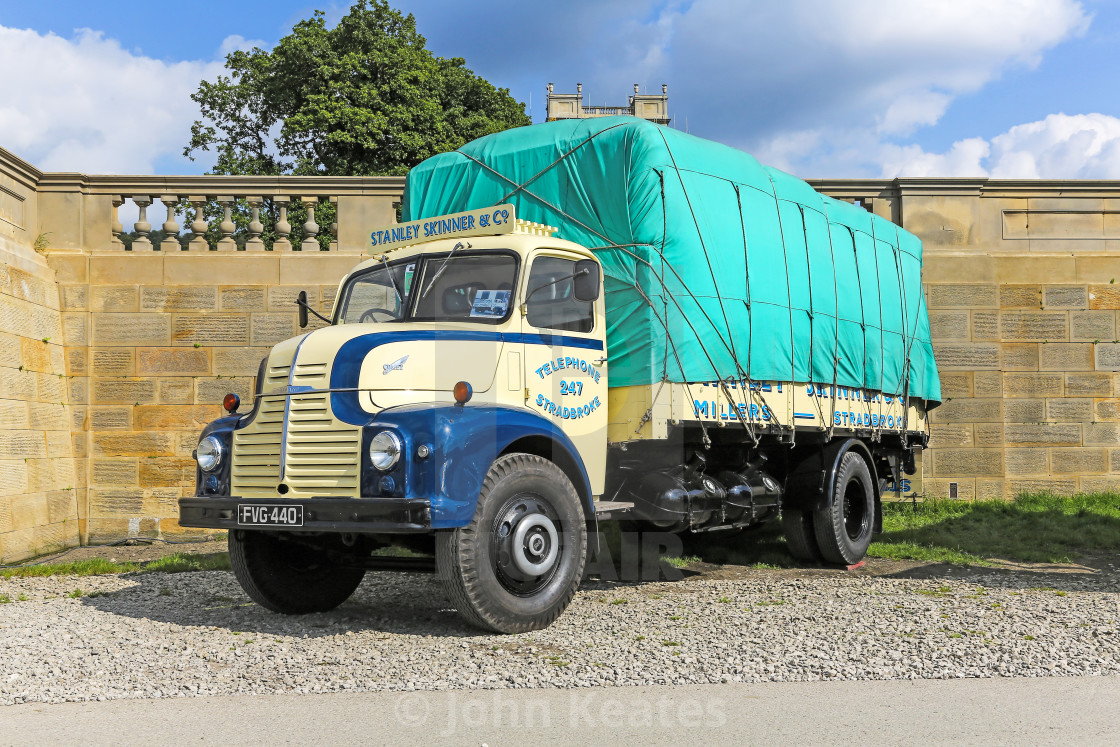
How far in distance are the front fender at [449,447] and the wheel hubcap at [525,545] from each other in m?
0.38

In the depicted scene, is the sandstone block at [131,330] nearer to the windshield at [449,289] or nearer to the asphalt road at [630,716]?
the windshield at [449,289]

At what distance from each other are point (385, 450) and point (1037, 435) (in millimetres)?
11350

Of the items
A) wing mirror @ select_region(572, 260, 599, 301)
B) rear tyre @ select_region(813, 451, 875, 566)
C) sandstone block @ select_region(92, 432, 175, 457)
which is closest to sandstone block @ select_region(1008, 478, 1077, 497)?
rear tyre @ select_region(813, 451, 875, 566)

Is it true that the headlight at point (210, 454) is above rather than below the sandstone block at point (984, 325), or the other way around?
below

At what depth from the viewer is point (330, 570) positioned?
744 cm

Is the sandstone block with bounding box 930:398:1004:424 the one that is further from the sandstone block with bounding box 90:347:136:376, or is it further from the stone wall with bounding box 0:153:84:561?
the stone wall with bounding box 0:153:84:561

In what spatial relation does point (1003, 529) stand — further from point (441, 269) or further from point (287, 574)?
point (287, 574)

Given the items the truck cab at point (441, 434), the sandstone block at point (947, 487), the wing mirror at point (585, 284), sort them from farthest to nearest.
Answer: the sandstone block at point (947, 487) → the wing mirror at point (585, 284) → the truck cab at point (441, 434)

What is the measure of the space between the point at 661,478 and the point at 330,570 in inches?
106

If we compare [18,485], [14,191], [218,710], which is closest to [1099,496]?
[218,710]

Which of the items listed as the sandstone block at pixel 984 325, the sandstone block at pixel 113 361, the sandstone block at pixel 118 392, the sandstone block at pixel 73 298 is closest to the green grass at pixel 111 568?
the sandstone block at pixel 118 392

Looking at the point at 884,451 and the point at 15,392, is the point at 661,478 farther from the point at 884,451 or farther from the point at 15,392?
the point at 15,392

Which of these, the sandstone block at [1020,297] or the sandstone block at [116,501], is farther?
the sandstone block at [1020,297]

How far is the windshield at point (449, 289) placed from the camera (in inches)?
277
